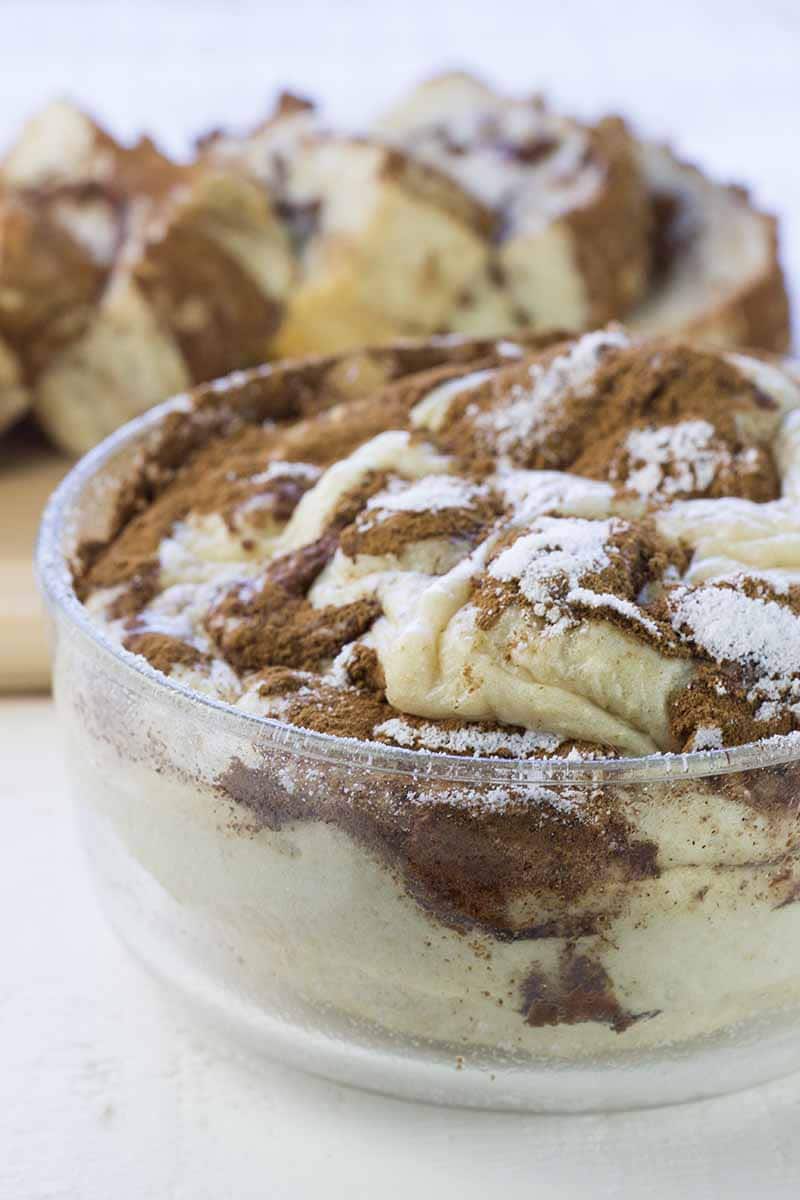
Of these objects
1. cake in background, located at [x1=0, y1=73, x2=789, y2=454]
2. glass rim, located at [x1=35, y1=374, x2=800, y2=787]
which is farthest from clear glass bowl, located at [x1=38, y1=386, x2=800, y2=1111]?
cake in background, located at [x1=0, y1=73, x2=789, y2=454]

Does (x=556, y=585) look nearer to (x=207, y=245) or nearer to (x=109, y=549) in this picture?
(x=109, y=549)

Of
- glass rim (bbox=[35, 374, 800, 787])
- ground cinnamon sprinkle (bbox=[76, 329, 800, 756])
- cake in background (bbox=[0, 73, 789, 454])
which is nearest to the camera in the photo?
glass rim (bbox=[35, 374, 800, 787])

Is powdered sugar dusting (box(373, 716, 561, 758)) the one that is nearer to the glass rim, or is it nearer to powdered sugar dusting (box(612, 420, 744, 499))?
the glass rim

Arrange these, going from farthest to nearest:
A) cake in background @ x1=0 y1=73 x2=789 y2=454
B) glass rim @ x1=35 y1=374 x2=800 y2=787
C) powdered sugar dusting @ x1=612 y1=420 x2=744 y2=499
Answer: cake in background @ x1=0 y1=73 x2=789 y2=454 → powdered sugar dusting @ x1=612 y1=420 x2=744 y2=499 → glass rim @ x1=35 y1=374 x2=800 y2=787

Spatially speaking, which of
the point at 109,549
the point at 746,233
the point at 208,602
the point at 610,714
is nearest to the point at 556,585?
the point at 610,714

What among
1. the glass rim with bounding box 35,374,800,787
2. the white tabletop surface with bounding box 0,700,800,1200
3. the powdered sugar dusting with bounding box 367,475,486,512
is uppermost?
the powdered sugar dusting with bounding box 367,475,486,512

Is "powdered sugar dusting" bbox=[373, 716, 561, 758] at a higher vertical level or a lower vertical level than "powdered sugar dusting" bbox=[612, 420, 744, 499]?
lower

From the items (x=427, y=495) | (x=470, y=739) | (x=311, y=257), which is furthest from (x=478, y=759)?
(x=311, y=257)

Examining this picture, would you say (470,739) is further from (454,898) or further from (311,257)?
(311,257)
